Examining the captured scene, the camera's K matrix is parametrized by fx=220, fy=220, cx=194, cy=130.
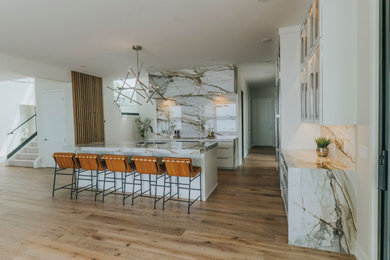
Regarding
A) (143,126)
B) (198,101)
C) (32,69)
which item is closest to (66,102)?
(32,69)

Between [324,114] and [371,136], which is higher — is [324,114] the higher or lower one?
the higher one

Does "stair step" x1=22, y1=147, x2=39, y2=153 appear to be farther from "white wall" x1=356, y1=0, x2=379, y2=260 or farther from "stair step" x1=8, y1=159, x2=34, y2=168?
"white wall" x1=356, y1=0, x2=379, y2=260

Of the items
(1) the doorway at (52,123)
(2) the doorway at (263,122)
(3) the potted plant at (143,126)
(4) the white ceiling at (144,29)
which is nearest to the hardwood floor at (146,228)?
(1) the doorway at (52,123)

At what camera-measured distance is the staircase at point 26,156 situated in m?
7.24

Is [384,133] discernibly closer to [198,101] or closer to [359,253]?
[359,253]

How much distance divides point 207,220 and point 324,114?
202cm

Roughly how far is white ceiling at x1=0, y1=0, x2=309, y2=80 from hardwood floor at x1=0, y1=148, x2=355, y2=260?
9.58ft

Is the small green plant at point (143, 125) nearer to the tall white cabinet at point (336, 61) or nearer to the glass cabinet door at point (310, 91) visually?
the glass cabinet door at point (310, 91)

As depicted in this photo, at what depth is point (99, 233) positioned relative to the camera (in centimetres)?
282

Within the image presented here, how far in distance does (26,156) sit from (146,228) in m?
6.94

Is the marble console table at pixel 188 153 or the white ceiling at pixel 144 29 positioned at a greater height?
the white ceiling at pixel 144 29

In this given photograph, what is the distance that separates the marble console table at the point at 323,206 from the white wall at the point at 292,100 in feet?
4.23

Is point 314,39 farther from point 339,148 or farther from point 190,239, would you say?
point 190,239

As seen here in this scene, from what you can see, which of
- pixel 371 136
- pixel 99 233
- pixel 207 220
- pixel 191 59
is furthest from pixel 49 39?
pixel 371 136
